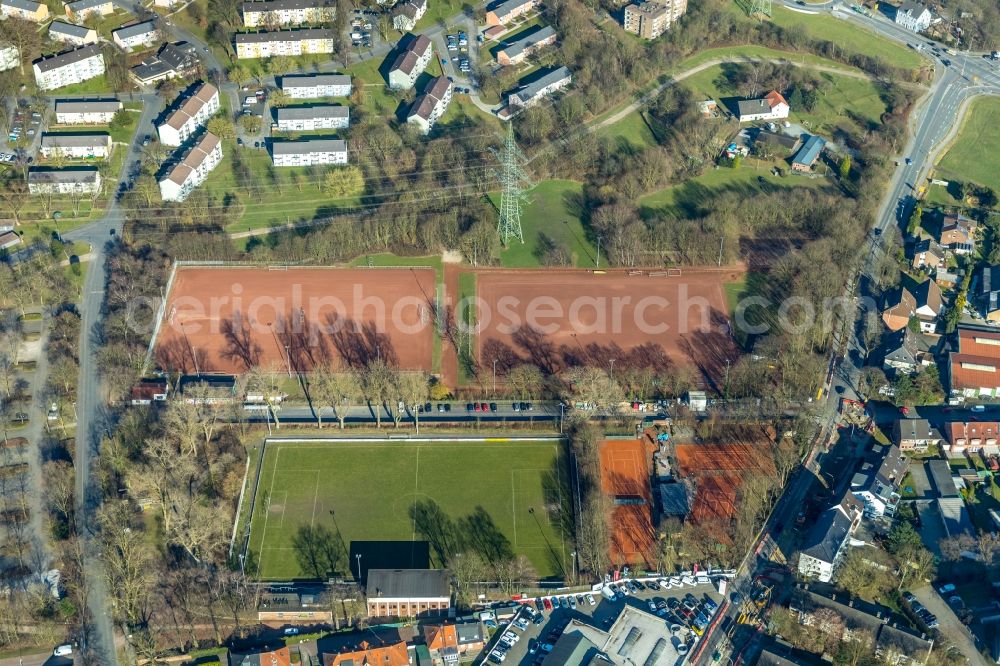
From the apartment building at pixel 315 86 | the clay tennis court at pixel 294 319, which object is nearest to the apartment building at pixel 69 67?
the apartment building at pixel 315 86

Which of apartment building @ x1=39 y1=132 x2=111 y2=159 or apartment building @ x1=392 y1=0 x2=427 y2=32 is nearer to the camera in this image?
apartment building @ x1=39 y1=132 x2=111 y2=159

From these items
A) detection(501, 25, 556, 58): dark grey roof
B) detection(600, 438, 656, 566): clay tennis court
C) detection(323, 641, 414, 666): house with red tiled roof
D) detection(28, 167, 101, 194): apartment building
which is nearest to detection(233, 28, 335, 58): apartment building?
detection(501, 25, 556, 58): dark grey roof

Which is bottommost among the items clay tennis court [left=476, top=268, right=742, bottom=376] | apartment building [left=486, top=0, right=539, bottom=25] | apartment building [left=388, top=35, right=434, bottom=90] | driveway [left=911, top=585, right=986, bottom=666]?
driveway [left=911, top=585, right=986, bottom=666]

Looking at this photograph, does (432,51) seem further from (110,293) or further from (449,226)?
(110,293)

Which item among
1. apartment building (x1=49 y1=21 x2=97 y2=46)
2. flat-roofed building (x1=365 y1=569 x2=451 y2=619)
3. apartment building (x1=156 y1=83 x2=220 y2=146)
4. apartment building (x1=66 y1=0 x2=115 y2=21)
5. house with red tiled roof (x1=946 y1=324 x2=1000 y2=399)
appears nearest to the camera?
flat-roofed building (x1=365 y1=569 x2=451 y2=619)

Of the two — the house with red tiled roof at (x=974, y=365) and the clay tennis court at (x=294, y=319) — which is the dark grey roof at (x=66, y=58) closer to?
the clay tennis court at (x=294, y=319)

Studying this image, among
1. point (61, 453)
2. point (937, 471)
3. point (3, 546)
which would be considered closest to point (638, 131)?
point (937, 471)

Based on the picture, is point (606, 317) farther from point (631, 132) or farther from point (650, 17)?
point (650, 17)

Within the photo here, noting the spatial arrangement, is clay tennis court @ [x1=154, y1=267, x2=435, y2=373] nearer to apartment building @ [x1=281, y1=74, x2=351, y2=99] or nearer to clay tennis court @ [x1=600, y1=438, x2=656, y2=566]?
clay tennis court @ [x1=600, y1=438, x2=656, y2=566]
